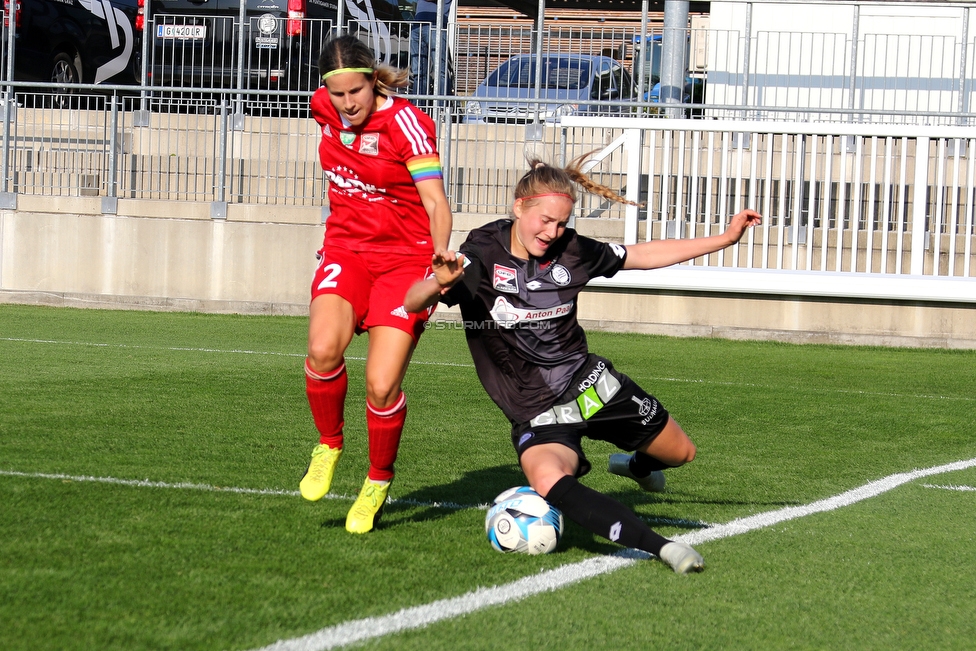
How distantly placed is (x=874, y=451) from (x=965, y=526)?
2.05 metres

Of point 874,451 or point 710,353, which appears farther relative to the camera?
point 710,353

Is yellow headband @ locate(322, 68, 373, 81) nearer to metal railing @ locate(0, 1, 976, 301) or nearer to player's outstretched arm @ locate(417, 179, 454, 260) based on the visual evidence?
player's outstretched arm @ locate(417, 179, 454, 260)

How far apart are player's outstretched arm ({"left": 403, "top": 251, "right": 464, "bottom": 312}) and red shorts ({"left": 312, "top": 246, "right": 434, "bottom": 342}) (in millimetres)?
489

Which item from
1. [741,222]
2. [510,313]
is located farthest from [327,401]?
[741,222]

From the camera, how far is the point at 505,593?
12.7ft

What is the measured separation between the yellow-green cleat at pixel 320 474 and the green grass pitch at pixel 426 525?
4.0 inches

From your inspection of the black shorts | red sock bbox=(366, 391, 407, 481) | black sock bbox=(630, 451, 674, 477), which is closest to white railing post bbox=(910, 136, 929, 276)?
black sock bbox=(630, 451, 674, 477)

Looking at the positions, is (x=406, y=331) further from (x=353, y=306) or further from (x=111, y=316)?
(x=111, y=316)

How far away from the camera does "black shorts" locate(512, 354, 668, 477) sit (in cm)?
478

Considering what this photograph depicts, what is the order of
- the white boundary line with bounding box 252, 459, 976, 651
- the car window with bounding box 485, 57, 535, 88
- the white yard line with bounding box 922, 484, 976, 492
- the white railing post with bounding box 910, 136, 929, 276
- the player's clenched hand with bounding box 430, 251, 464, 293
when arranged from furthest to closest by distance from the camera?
the car window with bounding box 485, 57, 535, 88, the white railing post with bounding box 910, 136, 929, 276, the white yard line with bounding box 922, 484, 976, 492, the player's clenched hand with bounding box 430, 251, 464, 293, the white boundary line with bounding box 252, 459, 976, 651

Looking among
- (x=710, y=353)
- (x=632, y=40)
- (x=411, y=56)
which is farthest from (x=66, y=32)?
(x=710, y=353)

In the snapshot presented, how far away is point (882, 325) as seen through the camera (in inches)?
589

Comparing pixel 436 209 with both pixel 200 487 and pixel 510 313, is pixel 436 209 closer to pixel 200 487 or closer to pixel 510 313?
pixel 510 313

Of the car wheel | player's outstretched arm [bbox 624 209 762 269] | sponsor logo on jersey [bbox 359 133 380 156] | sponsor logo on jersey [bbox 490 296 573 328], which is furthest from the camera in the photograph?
the car wheel
